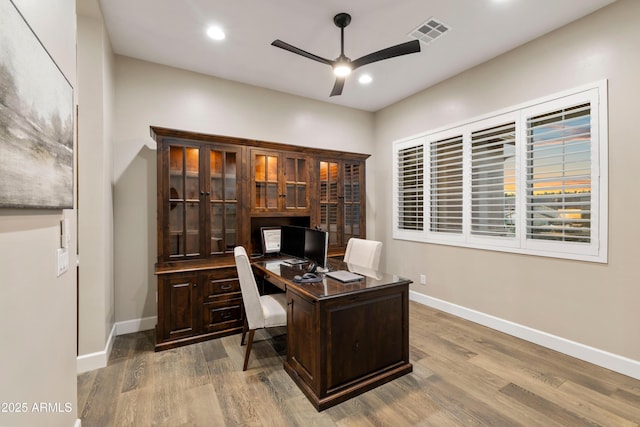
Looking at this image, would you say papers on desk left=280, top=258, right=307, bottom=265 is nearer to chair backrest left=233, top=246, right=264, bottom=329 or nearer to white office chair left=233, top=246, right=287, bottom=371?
white office chair left=233, top=246, right=287, bottom=371

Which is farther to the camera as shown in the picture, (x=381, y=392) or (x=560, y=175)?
(x=560, y=175)

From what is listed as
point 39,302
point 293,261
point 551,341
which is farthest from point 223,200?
point 551,341

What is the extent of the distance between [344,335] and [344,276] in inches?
20.7

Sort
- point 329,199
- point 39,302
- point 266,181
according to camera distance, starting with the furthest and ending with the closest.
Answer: point 329,199, point 266,181, point 39,302

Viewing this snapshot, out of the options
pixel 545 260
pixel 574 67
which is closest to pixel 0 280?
pixel 545 260

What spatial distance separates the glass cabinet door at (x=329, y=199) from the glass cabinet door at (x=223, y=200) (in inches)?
47.1

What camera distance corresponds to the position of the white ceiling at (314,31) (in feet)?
8.22

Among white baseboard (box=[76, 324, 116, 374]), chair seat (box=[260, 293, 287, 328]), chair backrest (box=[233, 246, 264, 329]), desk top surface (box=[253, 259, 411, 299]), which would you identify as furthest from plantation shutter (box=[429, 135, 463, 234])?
white baseboard (box=[76, 324, 116, 374])

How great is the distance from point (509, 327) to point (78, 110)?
4710mm

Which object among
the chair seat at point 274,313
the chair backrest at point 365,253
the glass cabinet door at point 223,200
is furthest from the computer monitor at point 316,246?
the glass cabinet door at point 223,200

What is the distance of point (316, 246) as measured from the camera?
9.14 ft

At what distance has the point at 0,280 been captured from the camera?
0.89 meters

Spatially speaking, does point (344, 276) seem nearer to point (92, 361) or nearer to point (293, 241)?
point (293, 241)

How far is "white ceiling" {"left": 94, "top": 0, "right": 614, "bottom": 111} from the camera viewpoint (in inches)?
98.7
